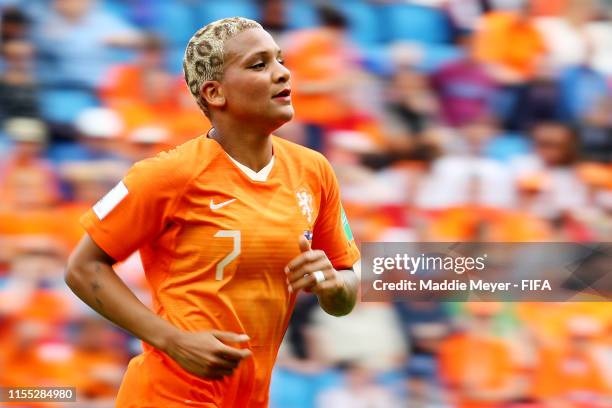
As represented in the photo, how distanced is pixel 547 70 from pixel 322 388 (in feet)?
7.57

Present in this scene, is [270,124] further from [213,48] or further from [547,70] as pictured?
[547,70]

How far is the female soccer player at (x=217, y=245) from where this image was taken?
295 cm

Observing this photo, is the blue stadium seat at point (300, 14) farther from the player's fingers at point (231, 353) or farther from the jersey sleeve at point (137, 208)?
the player's fingers at point (231, 353)

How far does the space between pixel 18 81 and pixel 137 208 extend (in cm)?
309

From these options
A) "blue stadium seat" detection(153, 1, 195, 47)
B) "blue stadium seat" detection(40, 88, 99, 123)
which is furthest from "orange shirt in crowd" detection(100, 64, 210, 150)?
"blue stadium seat" detection(153, 1, 195, 47)

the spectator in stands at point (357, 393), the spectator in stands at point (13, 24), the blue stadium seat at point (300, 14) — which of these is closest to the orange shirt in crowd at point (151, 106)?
the spectator in stands at point (13, 24)

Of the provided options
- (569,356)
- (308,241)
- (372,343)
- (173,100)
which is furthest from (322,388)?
(308,241)

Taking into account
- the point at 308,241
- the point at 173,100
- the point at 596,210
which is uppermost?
the point at 173,100

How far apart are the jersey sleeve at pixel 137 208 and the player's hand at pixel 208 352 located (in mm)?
319

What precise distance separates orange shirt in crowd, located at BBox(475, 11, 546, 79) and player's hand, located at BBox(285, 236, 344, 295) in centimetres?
358

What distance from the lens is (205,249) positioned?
9.86ft

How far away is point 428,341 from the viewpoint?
18.2 feet

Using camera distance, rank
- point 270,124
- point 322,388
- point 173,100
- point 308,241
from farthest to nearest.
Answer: point 173,100, point 322,388, point 270,124, point 308,241

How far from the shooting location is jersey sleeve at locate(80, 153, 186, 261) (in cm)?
296
